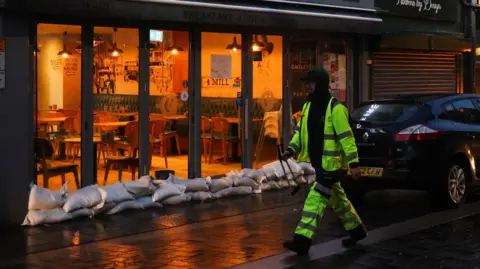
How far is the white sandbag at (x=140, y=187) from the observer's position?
10703mm

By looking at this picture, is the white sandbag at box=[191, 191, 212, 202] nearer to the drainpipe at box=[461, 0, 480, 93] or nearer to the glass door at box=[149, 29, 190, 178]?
the glass door at box=[149, 29, 190, 178]

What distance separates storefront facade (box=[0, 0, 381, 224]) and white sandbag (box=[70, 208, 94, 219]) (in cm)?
68

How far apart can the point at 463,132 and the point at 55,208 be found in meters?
6.09

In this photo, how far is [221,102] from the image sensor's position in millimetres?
13242

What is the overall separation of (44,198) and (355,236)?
4069mm

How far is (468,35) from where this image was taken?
19219 mm

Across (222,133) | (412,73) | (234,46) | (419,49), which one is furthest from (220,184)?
(412,73)

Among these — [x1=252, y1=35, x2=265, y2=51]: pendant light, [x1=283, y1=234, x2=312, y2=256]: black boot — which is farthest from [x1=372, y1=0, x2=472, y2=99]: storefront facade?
[x1=283, y1=234, x2=312, y2=256]: black boot

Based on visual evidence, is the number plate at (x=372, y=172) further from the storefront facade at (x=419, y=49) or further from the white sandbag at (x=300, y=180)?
the storefront facade at (x=419, y=49)

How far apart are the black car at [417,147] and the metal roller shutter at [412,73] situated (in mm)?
4715

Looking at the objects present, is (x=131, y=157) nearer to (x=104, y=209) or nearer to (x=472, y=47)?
(x=104, y=209)

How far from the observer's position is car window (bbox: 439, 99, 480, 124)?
37.3 feet

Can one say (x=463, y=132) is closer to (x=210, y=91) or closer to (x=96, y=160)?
(x=210, y=91)

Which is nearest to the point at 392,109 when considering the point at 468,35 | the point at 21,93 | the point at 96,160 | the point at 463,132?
the point at 463,132
